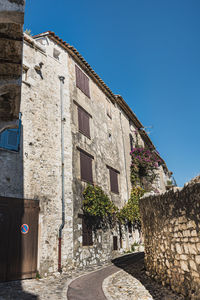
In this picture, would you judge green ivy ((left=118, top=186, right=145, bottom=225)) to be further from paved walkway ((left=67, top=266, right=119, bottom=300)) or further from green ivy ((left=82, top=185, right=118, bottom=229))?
paved walkway ((left=67, top=266, right=119, bottom=300))

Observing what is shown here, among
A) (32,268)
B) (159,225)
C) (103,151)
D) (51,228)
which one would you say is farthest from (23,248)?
(103,151)

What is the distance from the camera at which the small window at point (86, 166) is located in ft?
38.6

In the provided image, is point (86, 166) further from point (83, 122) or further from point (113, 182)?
point (113, 182)

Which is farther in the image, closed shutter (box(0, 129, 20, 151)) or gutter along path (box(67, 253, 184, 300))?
closed shutter (box(0, 129, 20, 151))

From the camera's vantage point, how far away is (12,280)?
24.2 ft

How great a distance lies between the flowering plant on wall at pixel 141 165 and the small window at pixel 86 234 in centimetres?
780

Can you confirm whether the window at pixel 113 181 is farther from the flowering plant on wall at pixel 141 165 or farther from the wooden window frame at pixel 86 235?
the wooden window frame at pixel 86 235

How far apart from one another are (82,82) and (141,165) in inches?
336

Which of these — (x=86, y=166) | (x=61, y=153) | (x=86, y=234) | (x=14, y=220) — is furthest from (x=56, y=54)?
(x=86, y=234)

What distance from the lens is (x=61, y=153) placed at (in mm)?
10570

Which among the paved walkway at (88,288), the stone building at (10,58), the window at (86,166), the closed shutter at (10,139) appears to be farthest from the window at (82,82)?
the stone building at (10,58)

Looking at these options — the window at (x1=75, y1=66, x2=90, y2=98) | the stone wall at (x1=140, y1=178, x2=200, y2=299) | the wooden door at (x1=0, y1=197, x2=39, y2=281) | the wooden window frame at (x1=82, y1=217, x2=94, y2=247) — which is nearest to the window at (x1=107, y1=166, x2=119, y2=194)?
the wooden window frame at (x1=82, y1=217, x2=94, y2=247)

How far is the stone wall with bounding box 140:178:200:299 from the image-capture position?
14.0ft

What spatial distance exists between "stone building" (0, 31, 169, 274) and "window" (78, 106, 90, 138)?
2.4 inches
